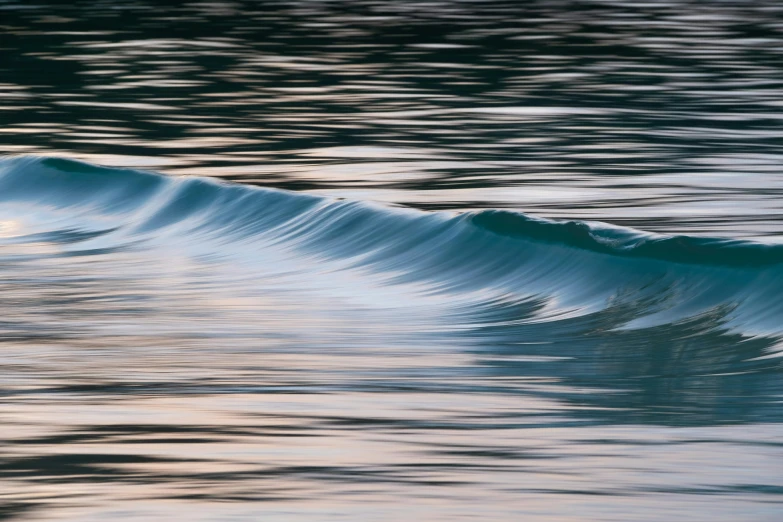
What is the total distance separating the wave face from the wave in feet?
0.04

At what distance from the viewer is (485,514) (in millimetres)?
3352

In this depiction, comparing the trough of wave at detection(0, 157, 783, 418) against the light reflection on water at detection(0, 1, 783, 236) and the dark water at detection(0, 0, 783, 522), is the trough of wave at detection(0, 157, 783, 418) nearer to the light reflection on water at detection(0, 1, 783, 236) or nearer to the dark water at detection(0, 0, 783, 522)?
the dark water at detection(0, 0, 783, 522)

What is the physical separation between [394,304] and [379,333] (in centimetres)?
62

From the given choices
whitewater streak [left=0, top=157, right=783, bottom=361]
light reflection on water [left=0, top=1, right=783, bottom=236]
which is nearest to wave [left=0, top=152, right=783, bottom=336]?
whitewater streak [left=0, top=157, right=783, bottom=361]

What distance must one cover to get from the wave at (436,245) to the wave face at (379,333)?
0.04 feet

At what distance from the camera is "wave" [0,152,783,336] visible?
18.5 ft

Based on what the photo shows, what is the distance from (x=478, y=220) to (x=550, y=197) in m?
1.61

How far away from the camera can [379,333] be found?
527 centimetres

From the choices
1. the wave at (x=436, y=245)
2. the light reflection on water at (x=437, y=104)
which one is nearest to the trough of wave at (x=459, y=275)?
the wave at (x=436, y=245)

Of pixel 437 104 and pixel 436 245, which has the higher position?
pixel 437 104

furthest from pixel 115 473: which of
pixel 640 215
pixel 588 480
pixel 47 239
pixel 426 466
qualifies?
pixel 640 215

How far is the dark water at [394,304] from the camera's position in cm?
358

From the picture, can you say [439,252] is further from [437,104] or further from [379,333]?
[437,104]

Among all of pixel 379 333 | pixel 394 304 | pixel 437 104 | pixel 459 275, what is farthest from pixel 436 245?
pixel 437 104
